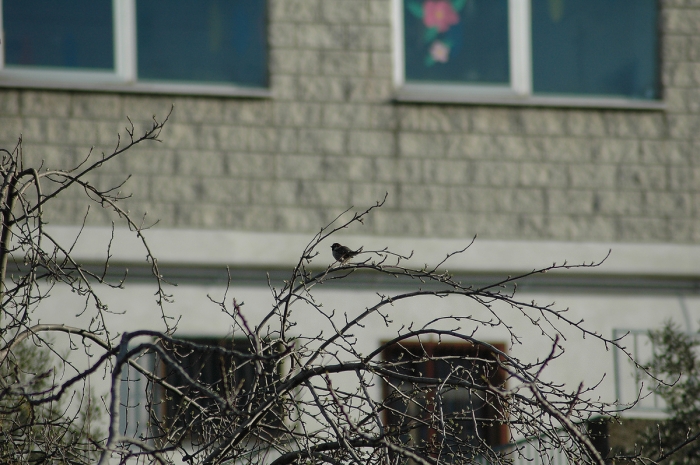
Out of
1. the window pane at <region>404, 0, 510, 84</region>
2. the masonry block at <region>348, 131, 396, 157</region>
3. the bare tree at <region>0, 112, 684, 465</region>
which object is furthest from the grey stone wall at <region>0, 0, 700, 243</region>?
the bare tree at <region>0, 112, 684, 465</region>

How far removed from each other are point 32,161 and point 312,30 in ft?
8.26

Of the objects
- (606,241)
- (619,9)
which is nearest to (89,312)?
(606,241)

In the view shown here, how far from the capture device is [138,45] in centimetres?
869

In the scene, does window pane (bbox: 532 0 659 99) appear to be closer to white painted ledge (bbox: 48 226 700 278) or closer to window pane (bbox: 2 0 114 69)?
white painted ledge (bbox: 48 226 700 278)

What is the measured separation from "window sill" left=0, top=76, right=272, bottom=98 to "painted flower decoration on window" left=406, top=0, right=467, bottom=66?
1468 mm

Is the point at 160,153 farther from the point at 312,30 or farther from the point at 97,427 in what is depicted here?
the point at 97,427

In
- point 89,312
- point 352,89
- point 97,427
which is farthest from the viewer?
point 352,89

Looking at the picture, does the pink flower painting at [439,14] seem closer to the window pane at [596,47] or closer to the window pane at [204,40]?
the window pane at [596,47]

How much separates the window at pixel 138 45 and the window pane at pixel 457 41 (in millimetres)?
1300

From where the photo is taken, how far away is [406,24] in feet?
29.4

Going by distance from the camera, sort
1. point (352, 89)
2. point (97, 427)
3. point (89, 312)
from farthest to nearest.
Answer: point (352, 89) < point (89, 312) < point (97, 427)

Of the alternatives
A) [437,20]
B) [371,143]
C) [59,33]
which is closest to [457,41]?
[437,20]

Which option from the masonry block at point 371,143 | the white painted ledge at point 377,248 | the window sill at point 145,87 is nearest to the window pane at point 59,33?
the window sill at point 145,87

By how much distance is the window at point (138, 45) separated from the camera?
8508mm
